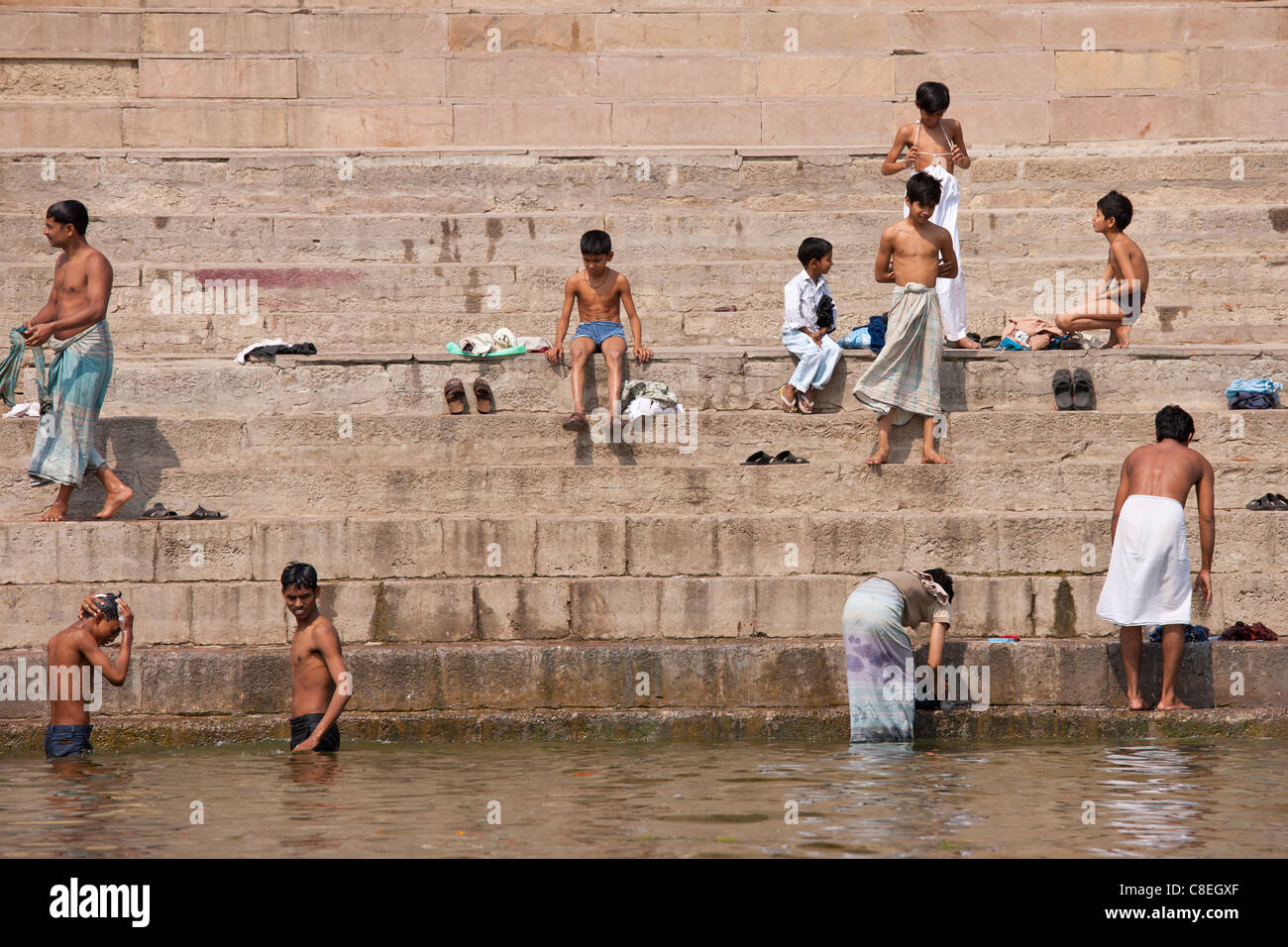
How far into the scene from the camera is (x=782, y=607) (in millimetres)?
8914

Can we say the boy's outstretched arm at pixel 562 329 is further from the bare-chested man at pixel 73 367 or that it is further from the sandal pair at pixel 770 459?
the bare-chested man at pixel 73 367

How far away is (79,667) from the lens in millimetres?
7941

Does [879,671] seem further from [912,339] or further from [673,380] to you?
[673,380]

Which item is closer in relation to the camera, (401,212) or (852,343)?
(852,343)

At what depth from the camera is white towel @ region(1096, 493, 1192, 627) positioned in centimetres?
817

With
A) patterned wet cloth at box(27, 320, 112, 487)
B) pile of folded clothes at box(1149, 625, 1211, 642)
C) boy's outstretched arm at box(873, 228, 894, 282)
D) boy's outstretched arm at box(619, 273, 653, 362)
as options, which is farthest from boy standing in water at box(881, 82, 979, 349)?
patterned wet cloth at box(27, 320, 112, 487)

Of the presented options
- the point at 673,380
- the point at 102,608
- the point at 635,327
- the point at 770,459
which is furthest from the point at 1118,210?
the point at 102,608

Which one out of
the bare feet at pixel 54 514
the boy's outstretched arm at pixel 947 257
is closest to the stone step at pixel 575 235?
the boy's outstretched arm at pixel 947 257

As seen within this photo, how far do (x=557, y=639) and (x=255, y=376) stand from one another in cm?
308

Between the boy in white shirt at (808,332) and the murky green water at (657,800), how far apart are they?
121 inches

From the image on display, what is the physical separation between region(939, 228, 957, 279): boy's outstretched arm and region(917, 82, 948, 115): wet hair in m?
1.47

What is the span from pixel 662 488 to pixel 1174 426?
9.81 feet
